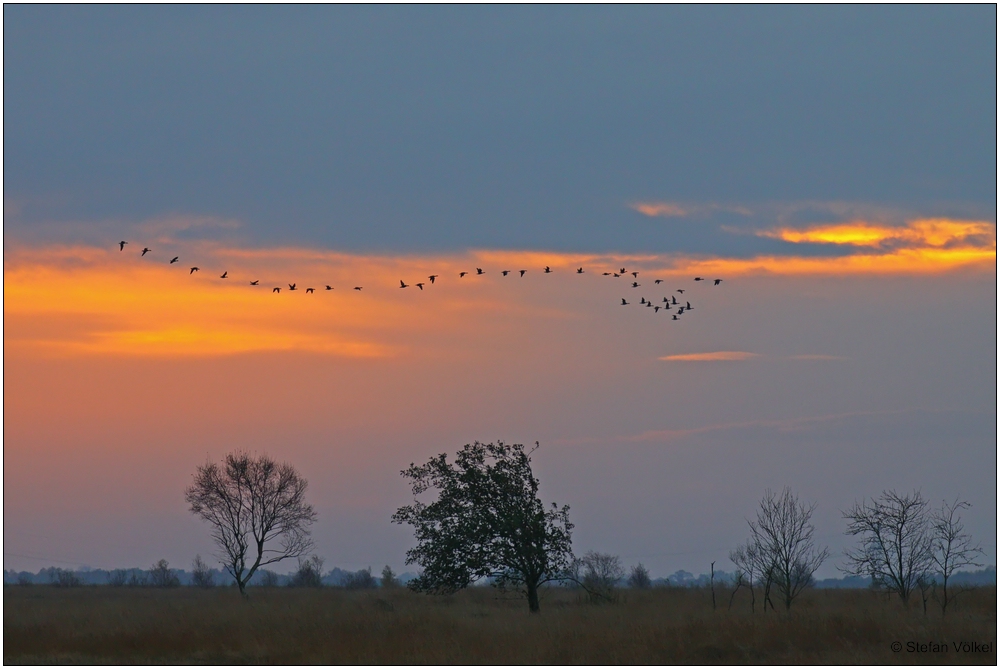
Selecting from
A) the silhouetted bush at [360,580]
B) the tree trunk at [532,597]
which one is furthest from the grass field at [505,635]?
the silhouetted bush at [360,580]

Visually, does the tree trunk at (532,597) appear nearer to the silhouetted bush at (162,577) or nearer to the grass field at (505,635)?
the grass field at (505,635)

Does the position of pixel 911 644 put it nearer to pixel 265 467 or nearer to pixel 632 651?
pixel 632 651

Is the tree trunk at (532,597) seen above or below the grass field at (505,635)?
above

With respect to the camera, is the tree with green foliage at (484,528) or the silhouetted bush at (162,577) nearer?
the tree with green foliage at (484,528)

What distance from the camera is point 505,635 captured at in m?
39.5

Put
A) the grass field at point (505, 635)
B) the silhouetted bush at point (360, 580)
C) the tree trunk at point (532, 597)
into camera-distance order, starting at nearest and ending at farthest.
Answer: the grass field at point (505, 635) < the tree trunk at point (532, 597) < the silhouetted bush at point (360, 580)

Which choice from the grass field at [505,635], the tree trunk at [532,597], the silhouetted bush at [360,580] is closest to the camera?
the grass field at [505,635]

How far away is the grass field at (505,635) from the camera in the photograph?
36375mm

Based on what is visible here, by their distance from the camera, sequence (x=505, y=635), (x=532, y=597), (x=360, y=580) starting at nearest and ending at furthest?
Answer: (x=505, y=635)
(x=532, y=597)
(x=360, y=580)

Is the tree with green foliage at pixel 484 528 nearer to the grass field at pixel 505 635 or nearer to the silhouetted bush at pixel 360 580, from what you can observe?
the grass field at pixel 505 635

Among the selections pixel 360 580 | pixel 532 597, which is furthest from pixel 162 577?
pixel 532 597

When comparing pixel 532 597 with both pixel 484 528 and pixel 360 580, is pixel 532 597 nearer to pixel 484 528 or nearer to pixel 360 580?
pixel 484 528

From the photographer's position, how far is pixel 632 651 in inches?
1437

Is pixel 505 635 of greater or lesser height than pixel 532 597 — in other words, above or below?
below
